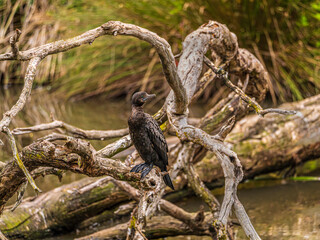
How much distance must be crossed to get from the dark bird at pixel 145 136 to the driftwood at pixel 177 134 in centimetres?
9

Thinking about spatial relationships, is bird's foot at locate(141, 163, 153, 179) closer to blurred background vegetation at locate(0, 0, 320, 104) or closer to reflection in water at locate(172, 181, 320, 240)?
reflection in water at locate(172, 181, 320, 240)

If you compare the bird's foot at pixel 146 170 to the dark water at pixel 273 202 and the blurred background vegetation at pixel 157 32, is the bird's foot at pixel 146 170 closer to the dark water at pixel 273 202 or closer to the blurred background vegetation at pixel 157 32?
the dark water at pixel 273 202

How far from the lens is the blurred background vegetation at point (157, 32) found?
6.09 m

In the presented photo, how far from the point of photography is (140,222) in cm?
238

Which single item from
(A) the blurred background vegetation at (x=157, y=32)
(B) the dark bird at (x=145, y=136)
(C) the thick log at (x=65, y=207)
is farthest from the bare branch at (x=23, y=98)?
(A) the blurred background vegetation at (x=157, y=32)

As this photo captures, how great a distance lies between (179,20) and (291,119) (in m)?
2.77

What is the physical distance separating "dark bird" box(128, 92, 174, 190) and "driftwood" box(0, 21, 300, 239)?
A: 0.09m

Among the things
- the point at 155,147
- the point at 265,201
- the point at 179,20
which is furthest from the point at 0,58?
the point at 179,20

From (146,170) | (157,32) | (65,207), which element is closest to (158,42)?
(146,170)

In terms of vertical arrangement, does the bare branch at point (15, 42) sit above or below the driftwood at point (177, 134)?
above

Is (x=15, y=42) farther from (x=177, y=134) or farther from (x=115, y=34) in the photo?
(x=177, y=134)

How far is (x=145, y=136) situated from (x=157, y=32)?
4.45 metres

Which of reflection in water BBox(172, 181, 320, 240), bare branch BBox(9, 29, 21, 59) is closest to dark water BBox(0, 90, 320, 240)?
reflection in water BBox(172, 181, 320, 240)

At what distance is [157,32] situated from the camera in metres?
6.72
